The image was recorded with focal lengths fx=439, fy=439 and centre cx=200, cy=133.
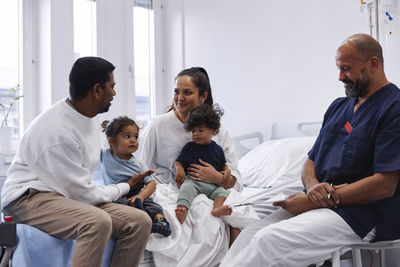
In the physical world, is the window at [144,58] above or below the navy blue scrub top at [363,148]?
above

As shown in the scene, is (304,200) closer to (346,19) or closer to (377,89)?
(377,89)

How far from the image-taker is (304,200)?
1.74 meters

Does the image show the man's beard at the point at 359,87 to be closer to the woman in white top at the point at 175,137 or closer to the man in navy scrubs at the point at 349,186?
the man in navy scrubs at the point at 349,186

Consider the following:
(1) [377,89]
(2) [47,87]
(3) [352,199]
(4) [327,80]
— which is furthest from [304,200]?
(2) [47,87]

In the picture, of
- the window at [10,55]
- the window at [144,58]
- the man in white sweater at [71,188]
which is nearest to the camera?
the man in white sweater at [71,188]

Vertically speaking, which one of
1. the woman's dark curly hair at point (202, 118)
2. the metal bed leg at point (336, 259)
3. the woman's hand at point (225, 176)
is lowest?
the metal bed leg at point (336, 259)

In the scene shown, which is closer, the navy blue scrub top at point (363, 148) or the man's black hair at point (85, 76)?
the navy blue scrub top at point (363, 148)

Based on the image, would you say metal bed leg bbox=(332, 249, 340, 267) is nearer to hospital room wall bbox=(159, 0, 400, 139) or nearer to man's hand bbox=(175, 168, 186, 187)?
man's hand bbox=(175, 168, 186, 187)

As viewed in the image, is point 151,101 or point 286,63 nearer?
point 286,63

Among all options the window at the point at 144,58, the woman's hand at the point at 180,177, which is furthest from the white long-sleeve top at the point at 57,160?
the window at the point at 144,58

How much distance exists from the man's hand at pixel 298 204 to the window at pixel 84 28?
2778mm

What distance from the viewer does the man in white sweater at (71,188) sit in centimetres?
172

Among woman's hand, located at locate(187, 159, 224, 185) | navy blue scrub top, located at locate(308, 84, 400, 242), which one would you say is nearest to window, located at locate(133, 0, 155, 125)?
woman's hand, located at locate(187, 159, 224, 185)

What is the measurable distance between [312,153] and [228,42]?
2.30 m
